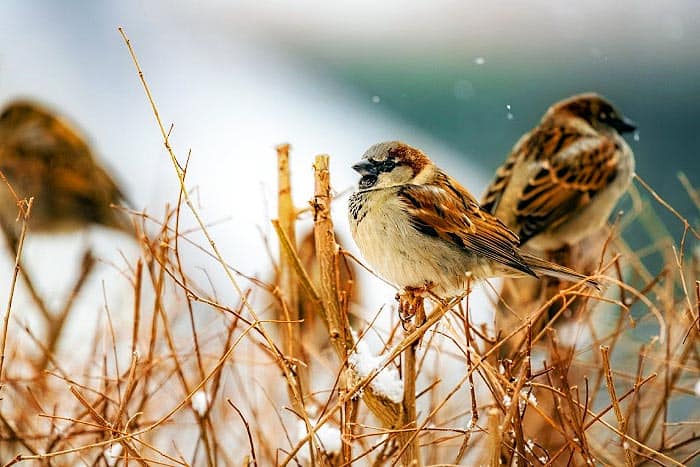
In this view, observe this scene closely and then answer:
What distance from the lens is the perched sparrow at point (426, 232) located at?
2.50 ft

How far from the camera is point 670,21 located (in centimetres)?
138

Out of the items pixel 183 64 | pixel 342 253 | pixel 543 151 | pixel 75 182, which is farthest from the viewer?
pixel 183 64

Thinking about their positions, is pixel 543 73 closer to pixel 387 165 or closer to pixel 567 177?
pixel 567 177

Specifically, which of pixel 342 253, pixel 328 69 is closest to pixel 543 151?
pixel 342 253

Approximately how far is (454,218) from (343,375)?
0.20m

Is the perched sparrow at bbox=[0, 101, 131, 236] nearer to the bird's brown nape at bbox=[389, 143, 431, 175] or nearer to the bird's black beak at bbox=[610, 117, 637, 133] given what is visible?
the bird's brown nape at bbox=[389, 143, 431, 175]

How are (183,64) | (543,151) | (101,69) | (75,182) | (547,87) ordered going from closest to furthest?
1. (543,151)
2. (75,182)
3. (547,87)
4. (183,64)
5. (101,69)

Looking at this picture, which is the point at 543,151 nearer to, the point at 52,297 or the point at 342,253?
the point at 342,253

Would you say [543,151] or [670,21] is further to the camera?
[670,21]

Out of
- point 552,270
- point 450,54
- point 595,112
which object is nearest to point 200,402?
point 552,270

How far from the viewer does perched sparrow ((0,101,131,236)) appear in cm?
127

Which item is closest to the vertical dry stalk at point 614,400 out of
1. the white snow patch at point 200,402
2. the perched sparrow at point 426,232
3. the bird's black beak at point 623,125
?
the perched sparrow at point 426,232

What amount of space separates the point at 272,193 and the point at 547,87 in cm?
56

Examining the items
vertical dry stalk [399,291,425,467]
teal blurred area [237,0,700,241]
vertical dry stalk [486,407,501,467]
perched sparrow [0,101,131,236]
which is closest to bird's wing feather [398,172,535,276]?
vertical dry stalk [399,291,425,467]
